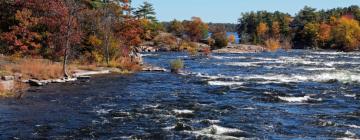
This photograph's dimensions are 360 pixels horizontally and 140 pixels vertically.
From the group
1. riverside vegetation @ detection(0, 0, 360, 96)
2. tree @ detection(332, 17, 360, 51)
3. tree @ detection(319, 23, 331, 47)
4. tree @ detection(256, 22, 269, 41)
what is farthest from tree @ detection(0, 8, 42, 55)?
tree @ detection(256, 22, 269, 41)

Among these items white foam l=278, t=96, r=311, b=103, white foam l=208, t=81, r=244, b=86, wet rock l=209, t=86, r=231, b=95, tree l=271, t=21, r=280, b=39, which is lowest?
white foam l=278, t=96, r=311, b=103

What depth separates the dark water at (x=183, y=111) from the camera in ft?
57.6

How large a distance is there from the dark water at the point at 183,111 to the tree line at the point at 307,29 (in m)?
89.2

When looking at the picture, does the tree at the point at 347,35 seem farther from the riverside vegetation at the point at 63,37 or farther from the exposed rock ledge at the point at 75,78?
the exposed rock ledge at the point at 75,78

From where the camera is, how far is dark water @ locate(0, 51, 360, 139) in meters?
17.5

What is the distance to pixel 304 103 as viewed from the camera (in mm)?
25438

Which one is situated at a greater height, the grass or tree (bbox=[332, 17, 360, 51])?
tree (bbox=[332, 17, 360, 51])

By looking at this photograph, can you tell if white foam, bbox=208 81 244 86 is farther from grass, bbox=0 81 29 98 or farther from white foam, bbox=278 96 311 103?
grass, bbox=0 81 29 98

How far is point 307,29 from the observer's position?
447ft

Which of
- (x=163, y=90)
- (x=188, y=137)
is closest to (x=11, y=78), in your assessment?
(x=163, y=90)

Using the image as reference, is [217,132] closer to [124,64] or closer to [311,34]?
[124,64]

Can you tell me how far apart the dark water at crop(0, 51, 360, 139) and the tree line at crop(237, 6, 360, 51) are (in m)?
89.2

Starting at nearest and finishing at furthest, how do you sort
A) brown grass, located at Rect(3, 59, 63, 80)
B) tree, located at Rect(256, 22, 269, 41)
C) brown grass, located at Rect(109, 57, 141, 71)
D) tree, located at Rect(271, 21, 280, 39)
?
brown grass, located at Rect(3, 59, 63, 80) → brown grass, located at Rect(109, 57, 141, 71) → tree, located at Rect(271, 21, 280, 39) → tree, located at Rect(256, 22, 269, 41)

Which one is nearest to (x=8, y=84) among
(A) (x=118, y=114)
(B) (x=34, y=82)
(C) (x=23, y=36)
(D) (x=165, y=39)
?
(B) (x=34, y=82)
